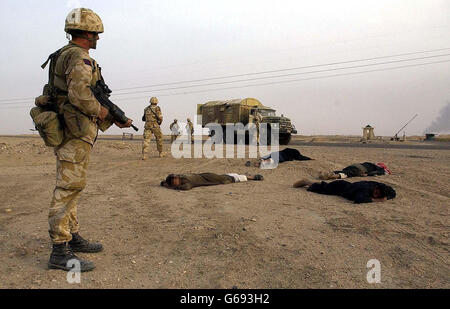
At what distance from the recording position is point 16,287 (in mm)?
2322

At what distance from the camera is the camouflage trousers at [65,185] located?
8.87ft

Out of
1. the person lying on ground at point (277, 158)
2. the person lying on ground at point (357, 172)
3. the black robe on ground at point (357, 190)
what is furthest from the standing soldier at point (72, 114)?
the person lying on ground at point (277, 158)

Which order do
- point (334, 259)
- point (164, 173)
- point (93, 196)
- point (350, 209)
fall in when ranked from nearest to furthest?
point (334, 259), point (350, 209), point (93, 196), point (164, 173)

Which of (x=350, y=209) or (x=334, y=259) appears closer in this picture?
(x=334, y=259)

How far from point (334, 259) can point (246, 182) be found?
13.7 ft

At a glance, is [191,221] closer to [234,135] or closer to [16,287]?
[16,287]

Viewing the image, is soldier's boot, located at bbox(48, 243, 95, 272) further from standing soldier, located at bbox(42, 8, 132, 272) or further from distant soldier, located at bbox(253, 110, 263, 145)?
distant soldier, located at bbox(253, 110, 263, 145)

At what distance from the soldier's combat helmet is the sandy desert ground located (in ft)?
6.27

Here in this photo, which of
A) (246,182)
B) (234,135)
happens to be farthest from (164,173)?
(234,135)

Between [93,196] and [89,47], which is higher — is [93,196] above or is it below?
below

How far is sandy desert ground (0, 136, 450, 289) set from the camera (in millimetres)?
2506

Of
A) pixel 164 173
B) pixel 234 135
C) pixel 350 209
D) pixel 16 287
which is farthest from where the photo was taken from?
pixel 234 135

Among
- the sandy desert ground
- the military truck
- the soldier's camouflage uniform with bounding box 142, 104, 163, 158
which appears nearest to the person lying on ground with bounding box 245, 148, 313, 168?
the sandy desert ground

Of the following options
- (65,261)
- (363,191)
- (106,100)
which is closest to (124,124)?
(106,100)
